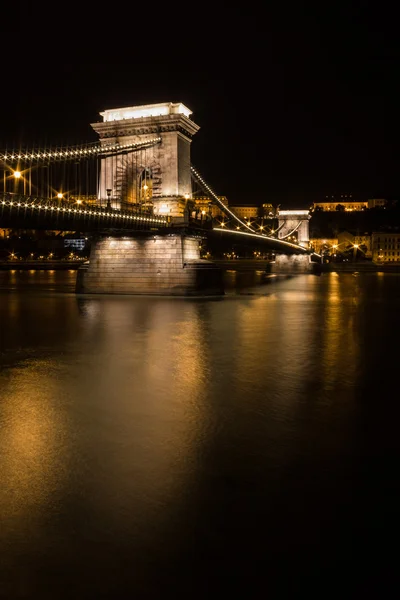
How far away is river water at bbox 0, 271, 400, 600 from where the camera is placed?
2.98 meters

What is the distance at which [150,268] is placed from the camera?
1115 inches

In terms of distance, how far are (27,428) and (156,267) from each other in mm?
22795

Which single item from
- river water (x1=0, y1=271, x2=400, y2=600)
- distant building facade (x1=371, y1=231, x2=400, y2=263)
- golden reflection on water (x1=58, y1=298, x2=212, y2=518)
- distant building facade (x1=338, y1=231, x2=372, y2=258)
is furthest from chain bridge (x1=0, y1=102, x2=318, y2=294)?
distant building facade (x1=338, y1=231, x2=372, y2=258)

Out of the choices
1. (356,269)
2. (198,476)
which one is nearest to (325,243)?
(356,269)

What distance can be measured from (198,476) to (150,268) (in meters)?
24.4

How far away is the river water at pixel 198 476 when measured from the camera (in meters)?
→ 2.98

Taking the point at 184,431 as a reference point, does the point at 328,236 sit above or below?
above

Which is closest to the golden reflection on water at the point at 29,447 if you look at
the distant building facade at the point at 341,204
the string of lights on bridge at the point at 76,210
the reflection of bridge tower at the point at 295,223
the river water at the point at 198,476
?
the river water at the point at 198,476

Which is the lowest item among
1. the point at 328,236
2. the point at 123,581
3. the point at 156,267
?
the point at 123,581

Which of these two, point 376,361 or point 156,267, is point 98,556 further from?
point 156,267

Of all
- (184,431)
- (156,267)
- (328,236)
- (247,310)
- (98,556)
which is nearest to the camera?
(98,556)

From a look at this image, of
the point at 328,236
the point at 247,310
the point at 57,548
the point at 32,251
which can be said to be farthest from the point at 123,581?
the point at 328,236

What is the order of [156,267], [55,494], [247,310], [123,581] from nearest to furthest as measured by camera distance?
1. [123,581]
2. [55,494]
3. [247,310]
4. [156,267]

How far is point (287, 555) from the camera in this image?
3.14 metres
